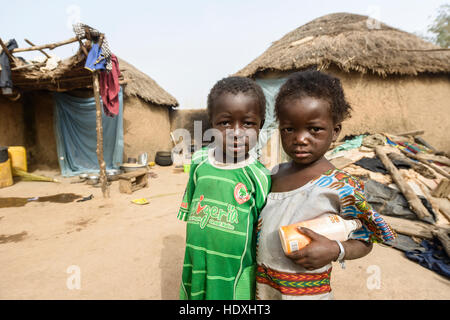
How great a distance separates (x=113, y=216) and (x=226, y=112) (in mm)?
3552

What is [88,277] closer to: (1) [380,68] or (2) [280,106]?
(2) [280,106]

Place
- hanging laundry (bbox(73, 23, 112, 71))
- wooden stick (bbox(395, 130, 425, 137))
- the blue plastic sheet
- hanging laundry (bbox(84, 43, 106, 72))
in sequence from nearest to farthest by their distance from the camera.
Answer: hanging laundry (bbox(73, 23, 112, 71))
hanging laundry (bbox(84, 43, 106, 72))
wooden stick (bbox(395, 130, 425, 137))
the blue plastic sheet

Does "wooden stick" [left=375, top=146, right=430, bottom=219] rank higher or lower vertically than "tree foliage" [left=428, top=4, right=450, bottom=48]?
lower

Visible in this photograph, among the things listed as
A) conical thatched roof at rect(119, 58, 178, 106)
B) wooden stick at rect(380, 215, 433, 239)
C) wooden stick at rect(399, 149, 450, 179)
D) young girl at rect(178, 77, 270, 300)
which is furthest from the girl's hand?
conical thatched roof at rect(119, 58, 178, 106)

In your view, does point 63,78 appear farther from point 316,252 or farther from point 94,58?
point 316,252

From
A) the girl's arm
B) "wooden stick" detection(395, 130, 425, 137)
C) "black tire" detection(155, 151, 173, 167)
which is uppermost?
the girl's arm

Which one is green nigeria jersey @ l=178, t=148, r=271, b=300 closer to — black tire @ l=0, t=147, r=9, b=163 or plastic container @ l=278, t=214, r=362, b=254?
plastic container @ l=278, t=214, r=362, b=254

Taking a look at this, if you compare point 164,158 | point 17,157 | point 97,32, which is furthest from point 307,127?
point 164,158

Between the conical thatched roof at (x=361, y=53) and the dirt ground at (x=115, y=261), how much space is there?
207 inches

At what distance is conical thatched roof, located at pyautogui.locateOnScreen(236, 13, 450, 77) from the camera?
6176mm

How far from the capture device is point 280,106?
2.98ft

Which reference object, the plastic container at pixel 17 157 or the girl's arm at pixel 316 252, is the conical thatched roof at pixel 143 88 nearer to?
the plastic container at pixel 17 157

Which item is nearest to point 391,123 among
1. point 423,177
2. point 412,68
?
point 412,68

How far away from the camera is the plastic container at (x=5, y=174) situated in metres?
5.48
